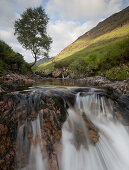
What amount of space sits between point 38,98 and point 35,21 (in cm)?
1883

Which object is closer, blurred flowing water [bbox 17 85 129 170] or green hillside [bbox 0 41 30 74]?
blurred flowing water [bbox 17 85 129 170]

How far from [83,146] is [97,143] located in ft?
1.66

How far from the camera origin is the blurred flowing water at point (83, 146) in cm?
265

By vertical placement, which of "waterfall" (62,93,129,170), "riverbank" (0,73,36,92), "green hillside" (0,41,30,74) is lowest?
"waterfall" (62,93,129,170)

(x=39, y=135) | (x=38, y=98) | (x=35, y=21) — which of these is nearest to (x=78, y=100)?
(x=38, y=98)

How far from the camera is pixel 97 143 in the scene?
3.13 meters

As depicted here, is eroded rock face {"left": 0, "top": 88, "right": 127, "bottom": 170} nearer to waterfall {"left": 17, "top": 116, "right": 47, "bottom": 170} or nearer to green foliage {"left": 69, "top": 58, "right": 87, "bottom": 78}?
waterfall {"left": 17, "top": 116, "right": 47, "bottom": 170}

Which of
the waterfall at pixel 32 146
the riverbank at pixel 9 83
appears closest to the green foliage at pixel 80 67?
the riverbank at pixel 9 83

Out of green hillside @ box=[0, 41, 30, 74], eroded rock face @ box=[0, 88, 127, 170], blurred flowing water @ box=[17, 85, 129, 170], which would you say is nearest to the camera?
eroded rock face @ box=[0, 88, 127, 170]

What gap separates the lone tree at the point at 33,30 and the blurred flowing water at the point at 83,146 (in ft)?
53.1

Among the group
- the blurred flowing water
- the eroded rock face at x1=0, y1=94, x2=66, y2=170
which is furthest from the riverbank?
the blurred flowing water

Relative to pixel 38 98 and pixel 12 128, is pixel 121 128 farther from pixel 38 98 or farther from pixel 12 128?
pixel 12 128

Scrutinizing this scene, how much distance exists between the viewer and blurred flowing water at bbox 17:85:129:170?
2646 mm

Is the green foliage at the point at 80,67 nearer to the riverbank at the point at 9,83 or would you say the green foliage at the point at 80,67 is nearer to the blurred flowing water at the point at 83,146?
the riverbank at the point at 9,83
